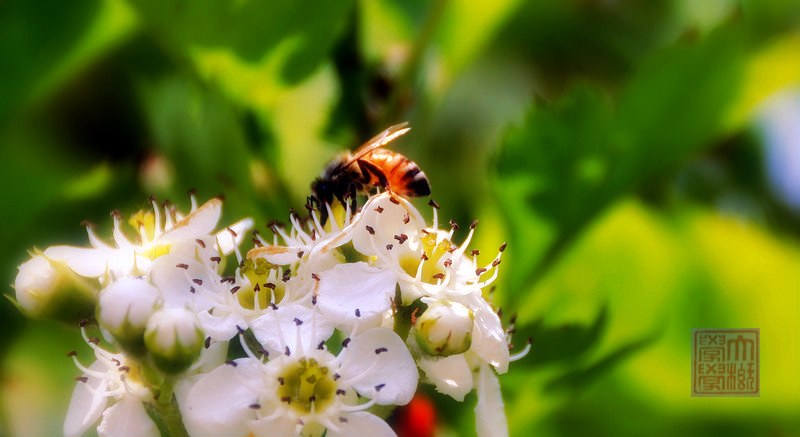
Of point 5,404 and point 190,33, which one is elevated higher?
point 190,33

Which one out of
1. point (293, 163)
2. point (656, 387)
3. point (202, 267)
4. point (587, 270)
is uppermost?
point (293, 163)

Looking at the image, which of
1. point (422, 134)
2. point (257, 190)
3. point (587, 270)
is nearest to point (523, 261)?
point (587, 270)

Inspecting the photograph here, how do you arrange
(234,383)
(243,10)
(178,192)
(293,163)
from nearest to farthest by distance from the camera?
(234,383), (243,10), (178,192), (293,163)

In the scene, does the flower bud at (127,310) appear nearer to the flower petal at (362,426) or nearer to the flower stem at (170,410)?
the flower stem at (170,410)

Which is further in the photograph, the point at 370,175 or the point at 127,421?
the point at 370,175

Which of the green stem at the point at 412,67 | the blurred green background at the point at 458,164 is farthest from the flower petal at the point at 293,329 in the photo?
the green stem at the point at 412,67

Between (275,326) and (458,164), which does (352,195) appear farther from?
(458,164)

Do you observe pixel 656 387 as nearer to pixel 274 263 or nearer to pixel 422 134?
pixel 422 134

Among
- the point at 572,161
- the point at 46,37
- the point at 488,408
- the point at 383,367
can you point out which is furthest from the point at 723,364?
the point at 46,37
